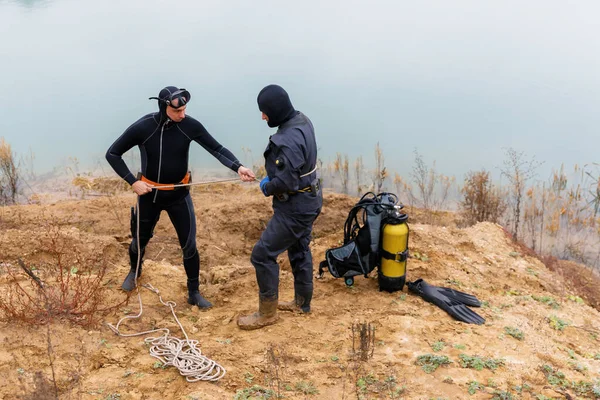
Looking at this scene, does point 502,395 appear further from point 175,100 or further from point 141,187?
point 175,100

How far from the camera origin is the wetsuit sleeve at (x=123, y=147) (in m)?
4.45

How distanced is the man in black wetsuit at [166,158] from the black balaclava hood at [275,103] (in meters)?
0.67

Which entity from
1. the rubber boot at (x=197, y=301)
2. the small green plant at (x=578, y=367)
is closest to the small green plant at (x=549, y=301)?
the small green plant at (x=578, y=367)

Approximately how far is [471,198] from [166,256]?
545 centimetres

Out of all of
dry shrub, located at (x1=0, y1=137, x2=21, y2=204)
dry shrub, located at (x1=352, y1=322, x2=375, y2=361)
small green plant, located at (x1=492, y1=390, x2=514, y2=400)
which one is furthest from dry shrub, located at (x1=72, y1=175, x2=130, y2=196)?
small green plant, located at (x1=492, y1=390, x2=514, y2=400)

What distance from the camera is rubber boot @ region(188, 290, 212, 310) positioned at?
5043 millimetres

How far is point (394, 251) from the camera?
4.99 metres

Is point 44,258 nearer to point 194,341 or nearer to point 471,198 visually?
point 194,341

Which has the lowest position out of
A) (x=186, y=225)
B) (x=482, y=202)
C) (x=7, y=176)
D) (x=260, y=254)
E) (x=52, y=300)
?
(x=482, y=202)

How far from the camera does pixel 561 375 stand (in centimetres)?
377

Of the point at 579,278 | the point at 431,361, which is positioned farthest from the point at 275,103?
the point at 579,278

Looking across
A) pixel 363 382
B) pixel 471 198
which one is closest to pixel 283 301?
pixel 363 382

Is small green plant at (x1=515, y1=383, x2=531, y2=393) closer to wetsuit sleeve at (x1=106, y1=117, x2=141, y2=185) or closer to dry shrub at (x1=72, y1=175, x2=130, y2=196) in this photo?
wetsuit sleeve at (x1=106, y1=117, x2=141, y2=185)

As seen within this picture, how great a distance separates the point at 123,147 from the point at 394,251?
2733 mm
